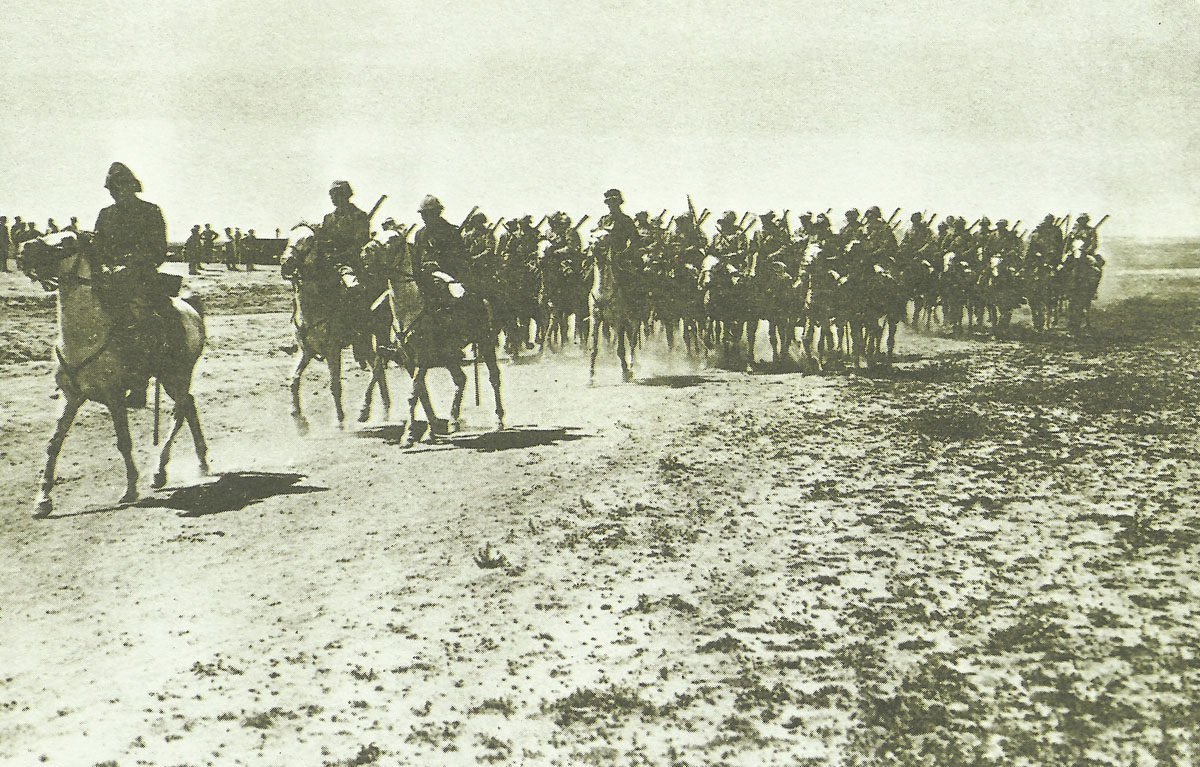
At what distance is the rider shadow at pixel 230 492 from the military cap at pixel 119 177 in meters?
3.08

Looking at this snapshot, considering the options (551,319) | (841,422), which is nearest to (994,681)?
(841,422)

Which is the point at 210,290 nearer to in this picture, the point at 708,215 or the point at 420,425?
the point at 708,215

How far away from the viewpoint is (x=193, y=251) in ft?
144

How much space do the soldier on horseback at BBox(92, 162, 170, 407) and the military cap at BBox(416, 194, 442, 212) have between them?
10.8ft

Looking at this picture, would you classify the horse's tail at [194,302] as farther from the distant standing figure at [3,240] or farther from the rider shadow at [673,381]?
the distant standing figure at [3,240]

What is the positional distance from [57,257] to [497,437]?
5.69 meters

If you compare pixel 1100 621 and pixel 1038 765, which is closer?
pixel 1038 765

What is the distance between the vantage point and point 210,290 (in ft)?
118

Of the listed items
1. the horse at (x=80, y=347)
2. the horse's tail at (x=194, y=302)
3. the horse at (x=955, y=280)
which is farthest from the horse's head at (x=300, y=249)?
the horse at (x=955, y=280)

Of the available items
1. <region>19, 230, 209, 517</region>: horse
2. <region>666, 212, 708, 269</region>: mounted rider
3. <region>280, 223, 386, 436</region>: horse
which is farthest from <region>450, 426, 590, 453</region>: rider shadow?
<region>666, 212, 708, 269</region>: mounted rider

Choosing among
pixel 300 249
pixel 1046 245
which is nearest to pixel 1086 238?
pixel 1046 245

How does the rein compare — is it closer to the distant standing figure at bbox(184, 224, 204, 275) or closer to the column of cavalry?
the column of cavalry

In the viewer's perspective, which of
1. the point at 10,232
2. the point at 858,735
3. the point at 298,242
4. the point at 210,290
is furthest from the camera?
the point at 10,232

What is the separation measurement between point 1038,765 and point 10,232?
43.8m
